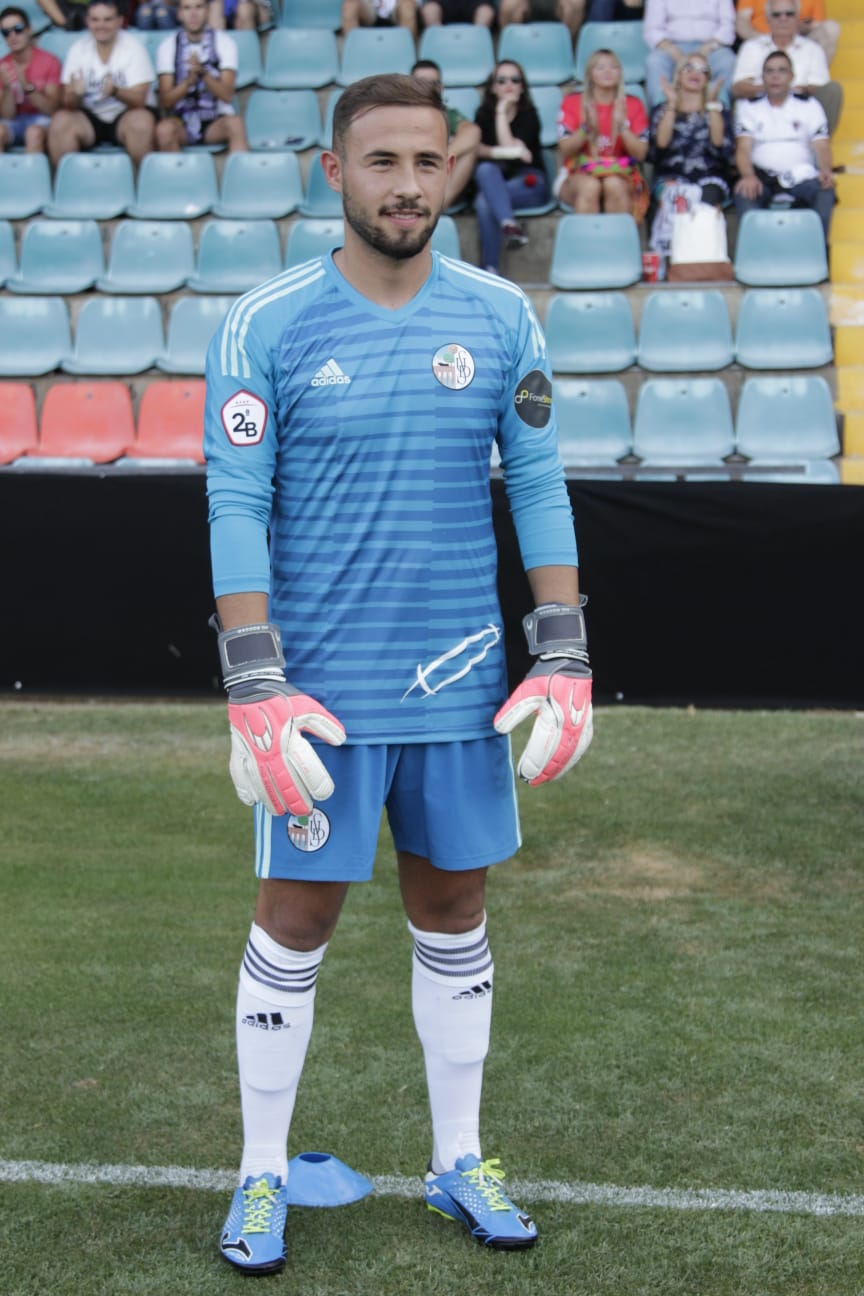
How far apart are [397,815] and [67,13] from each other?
Result: 1225cm

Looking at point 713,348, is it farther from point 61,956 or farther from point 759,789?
point 61,956

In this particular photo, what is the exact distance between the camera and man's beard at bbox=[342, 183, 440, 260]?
9.94 ft

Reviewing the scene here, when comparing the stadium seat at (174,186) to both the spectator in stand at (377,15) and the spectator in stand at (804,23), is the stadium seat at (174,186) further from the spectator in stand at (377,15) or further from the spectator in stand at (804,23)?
the spectator in stand at (804,23)

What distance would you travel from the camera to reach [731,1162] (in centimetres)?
358

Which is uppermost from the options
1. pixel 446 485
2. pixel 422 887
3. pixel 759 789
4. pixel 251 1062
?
pixel 446 485

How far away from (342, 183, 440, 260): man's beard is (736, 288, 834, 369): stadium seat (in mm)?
8102

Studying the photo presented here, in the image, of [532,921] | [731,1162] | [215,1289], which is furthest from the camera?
[532,921]

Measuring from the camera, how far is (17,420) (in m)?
10.9

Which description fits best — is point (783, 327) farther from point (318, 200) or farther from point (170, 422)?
point (170, 422)

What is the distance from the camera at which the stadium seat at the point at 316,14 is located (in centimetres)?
1384

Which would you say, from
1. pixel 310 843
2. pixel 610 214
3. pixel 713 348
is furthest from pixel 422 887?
pixel 610 214

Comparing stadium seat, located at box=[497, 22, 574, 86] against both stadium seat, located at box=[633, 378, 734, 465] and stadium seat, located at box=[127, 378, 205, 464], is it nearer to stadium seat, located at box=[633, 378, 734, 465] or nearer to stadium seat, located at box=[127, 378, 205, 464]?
stadium seat, located at box=[633, 378, 734, 465]

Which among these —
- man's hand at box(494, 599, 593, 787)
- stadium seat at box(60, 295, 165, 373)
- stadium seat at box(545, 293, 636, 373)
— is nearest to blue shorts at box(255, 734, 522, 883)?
man's hand at box(494, 599, 593, 787)

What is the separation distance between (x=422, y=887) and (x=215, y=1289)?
2.75 feet
